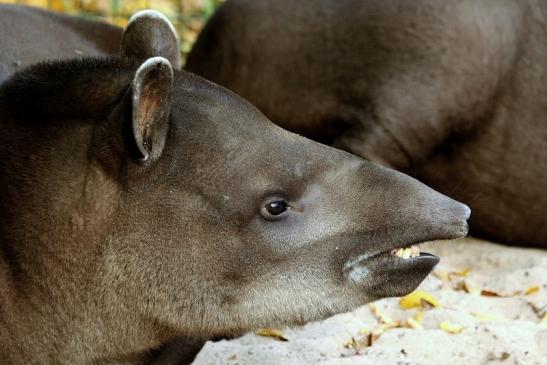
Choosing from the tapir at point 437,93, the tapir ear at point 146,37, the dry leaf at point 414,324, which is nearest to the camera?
the tapir ear at point 146,37

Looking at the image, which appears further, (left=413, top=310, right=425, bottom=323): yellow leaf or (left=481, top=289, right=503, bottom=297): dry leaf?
(left=481, top=289, right=503, bottom=297): dry leaf

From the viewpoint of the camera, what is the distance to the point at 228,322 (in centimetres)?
377

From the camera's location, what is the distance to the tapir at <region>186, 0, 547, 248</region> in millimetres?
5992

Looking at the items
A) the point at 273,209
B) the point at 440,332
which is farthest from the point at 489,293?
the point at 273,209

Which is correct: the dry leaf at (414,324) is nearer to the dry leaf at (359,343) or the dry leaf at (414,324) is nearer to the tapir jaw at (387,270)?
the dry leaf at (359,343)

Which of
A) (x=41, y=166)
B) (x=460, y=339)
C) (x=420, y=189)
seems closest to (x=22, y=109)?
(x=41, y=166)

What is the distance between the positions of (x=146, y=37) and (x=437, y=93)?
2273mm

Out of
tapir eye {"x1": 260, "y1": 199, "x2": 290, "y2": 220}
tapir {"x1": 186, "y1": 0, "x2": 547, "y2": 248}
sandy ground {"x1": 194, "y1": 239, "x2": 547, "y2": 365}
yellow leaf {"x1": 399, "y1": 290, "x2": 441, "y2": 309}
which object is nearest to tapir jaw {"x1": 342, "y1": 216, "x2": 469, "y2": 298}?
tapir eye {"x1": 260, "y1": 199, "x2": 290, "y2": 220}

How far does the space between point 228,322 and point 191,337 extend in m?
0.50

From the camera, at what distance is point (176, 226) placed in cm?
370

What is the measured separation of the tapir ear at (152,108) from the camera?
3.48 m

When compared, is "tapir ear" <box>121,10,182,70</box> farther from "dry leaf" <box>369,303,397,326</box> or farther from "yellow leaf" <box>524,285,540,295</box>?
"yellow leaf" <box>524,285,540,295</box>

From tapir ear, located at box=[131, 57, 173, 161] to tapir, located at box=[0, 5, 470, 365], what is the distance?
1 cm

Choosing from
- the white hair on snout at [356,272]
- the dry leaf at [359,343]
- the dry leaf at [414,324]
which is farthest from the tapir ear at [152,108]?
the dry leaf at [414,324]
